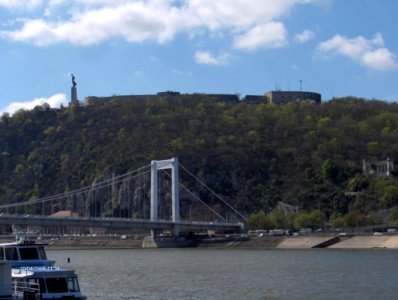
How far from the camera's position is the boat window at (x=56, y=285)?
1063 inches

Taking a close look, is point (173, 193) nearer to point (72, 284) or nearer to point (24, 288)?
point (72, 284)

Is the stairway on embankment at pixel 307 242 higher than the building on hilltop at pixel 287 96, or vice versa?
the building on hilltop at pixel 287 96

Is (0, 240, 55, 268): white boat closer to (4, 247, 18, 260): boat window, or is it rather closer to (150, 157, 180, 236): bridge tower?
(4, 247, 18, 260): boat window

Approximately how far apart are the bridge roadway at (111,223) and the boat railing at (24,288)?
50.4 meters

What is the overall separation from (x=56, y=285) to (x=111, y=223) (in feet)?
190

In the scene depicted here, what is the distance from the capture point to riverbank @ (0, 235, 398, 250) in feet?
250

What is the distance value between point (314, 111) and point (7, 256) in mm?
113482

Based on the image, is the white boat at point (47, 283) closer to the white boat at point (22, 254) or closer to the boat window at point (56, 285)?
the boat window at point (56, 285)

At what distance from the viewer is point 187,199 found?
108m

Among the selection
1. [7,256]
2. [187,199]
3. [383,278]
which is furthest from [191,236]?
[7,256]

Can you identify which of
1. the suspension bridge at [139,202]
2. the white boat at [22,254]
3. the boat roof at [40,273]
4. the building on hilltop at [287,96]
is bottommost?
the boat roof at [40,273]

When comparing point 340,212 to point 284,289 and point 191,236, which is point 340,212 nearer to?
point 191,236

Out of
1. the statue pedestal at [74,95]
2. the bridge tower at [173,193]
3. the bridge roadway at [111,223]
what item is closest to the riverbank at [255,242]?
the bridge roadway at [111,223]

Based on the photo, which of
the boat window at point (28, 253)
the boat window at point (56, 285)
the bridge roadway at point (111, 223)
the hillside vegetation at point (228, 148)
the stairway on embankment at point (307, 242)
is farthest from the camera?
the hillside vegetation at point (228, 148)
